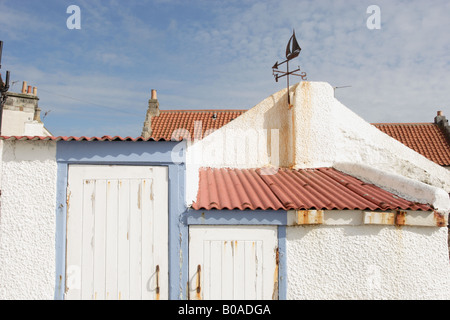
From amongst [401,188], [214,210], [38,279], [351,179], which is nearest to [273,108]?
[351,179]

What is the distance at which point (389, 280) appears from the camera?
11.9ft

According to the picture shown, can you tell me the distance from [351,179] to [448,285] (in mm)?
2166

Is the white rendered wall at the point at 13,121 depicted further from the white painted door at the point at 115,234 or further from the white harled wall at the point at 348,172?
the white painted door at the point at 115,234

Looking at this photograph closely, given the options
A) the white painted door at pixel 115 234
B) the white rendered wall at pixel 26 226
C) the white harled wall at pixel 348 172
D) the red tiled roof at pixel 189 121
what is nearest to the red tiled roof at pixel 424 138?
the white harled wall at pixel 348 172

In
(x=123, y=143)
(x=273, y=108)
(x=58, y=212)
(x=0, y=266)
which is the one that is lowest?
(x=0, y=266)

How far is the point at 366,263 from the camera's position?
11.8 feet

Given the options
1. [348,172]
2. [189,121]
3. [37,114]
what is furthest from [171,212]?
[37,114]

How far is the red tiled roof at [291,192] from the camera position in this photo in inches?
141

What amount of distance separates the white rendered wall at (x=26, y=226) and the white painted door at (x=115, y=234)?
0.87 feet

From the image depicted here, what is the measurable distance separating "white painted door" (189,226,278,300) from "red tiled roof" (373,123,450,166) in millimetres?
13321

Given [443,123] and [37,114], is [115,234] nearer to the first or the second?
[37,114]

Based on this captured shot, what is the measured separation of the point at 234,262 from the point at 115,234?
1.76m
